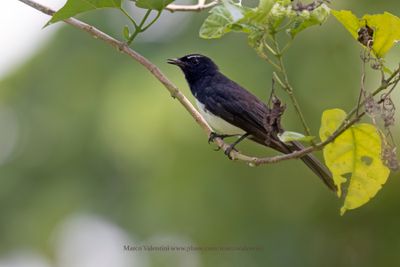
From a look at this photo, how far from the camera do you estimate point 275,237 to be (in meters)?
7.58

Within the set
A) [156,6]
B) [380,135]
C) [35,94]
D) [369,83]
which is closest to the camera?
[380,135]

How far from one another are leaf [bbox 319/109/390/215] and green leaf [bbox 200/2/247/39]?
38 cm

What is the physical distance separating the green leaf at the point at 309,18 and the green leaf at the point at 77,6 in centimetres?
67

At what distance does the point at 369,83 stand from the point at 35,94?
207 inches

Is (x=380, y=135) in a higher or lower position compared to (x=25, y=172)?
higher

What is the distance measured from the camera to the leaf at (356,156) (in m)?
2.27

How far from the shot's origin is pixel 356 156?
7.59 feet

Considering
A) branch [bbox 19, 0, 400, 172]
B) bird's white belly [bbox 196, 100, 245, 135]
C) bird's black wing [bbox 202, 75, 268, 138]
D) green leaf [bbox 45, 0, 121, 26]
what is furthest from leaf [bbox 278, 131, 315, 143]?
bird's white belly [bbox 196, 100, 245, 135]

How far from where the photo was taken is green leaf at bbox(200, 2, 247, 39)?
2238 mm

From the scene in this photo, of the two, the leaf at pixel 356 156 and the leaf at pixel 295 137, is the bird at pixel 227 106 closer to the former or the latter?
the leaf at pixel 356 156

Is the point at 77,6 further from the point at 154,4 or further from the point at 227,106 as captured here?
the point at 227,106

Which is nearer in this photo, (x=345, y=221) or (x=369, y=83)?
(x=369, y=83)

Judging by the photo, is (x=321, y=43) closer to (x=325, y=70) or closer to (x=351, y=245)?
(x=325, y=70)

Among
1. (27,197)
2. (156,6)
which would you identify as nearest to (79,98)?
(27,197)
